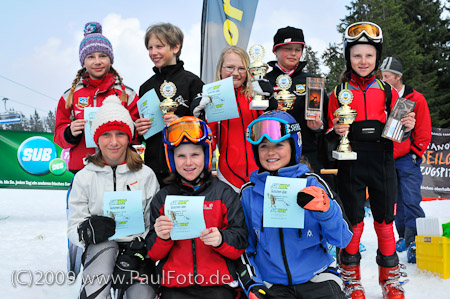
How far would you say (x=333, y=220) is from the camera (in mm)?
2479

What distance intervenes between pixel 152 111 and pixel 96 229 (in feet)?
4.07

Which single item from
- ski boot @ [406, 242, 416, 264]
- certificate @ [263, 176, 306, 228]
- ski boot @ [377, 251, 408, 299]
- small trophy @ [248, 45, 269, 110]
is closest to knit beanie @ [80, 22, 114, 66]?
small trophy @ [248, 45, 269, 110]

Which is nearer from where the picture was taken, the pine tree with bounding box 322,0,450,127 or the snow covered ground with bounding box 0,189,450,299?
the snow covered ground with bounding box 0,189,450,299

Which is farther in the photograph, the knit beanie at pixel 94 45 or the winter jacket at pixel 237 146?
the knit beanie at pixel 94 45

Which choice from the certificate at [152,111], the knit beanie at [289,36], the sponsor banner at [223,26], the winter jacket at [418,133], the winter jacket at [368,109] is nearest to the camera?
the certificate at [152,111]

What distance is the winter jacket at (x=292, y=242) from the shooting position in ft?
8.46

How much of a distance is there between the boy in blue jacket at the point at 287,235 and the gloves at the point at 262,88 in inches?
17.6

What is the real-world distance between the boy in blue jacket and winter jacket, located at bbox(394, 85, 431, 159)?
11.6 ft

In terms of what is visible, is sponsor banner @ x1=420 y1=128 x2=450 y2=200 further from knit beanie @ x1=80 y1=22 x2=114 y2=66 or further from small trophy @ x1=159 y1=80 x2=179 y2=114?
knit beanie @ x1=80 y1=22 x2=114 y2=66

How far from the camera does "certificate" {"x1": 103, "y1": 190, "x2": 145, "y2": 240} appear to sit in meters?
2.78

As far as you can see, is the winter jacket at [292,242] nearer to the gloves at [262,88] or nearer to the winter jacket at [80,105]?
the gloves at [262,88]

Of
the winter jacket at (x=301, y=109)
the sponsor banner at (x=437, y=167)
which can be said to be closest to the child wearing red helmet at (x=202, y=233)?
the winter jacket at (x=301, y=109)

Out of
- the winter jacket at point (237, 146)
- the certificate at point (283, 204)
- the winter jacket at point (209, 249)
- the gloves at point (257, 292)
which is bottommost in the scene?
the gloves at point (257, 292)

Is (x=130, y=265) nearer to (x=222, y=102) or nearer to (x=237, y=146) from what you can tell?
(x=237, y=146)
